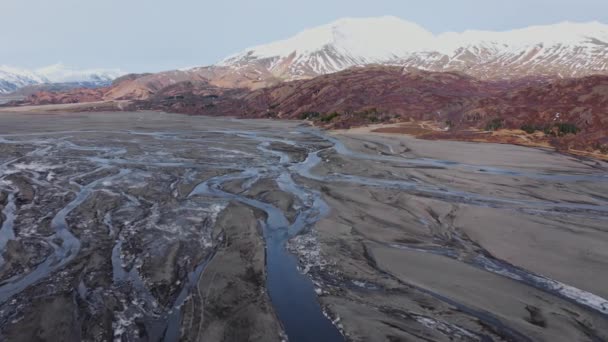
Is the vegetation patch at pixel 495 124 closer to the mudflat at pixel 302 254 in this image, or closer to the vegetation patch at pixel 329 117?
the mudflat at pixel 302 254

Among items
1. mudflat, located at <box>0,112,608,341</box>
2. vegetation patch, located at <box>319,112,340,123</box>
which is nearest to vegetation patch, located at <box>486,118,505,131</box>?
mudflat, located at <box>0,112,608,341</box>

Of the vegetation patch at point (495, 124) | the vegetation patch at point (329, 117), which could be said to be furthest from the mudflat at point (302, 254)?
the vegetation patch at point (329, 117)

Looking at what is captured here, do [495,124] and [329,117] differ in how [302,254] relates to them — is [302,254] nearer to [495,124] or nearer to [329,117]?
[495,124]

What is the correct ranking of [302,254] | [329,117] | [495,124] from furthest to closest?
[329,117] < [495,124] < [302,254]

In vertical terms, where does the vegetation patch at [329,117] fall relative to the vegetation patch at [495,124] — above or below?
below

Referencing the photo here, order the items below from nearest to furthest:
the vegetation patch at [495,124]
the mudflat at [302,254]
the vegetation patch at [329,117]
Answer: the mudflat at [302,254]
the vegetation patch at [495,124]
the vegetation patch at [329,117]

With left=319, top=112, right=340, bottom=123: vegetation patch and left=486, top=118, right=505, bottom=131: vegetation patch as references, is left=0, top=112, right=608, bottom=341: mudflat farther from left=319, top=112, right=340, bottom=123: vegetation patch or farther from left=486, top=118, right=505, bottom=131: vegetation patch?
left=319, top=112, right=340, bottom=123: vegetation patch

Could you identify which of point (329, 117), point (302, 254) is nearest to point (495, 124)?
point (329, 117)

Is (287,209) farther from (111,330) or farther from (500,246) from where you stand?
(111,330)
